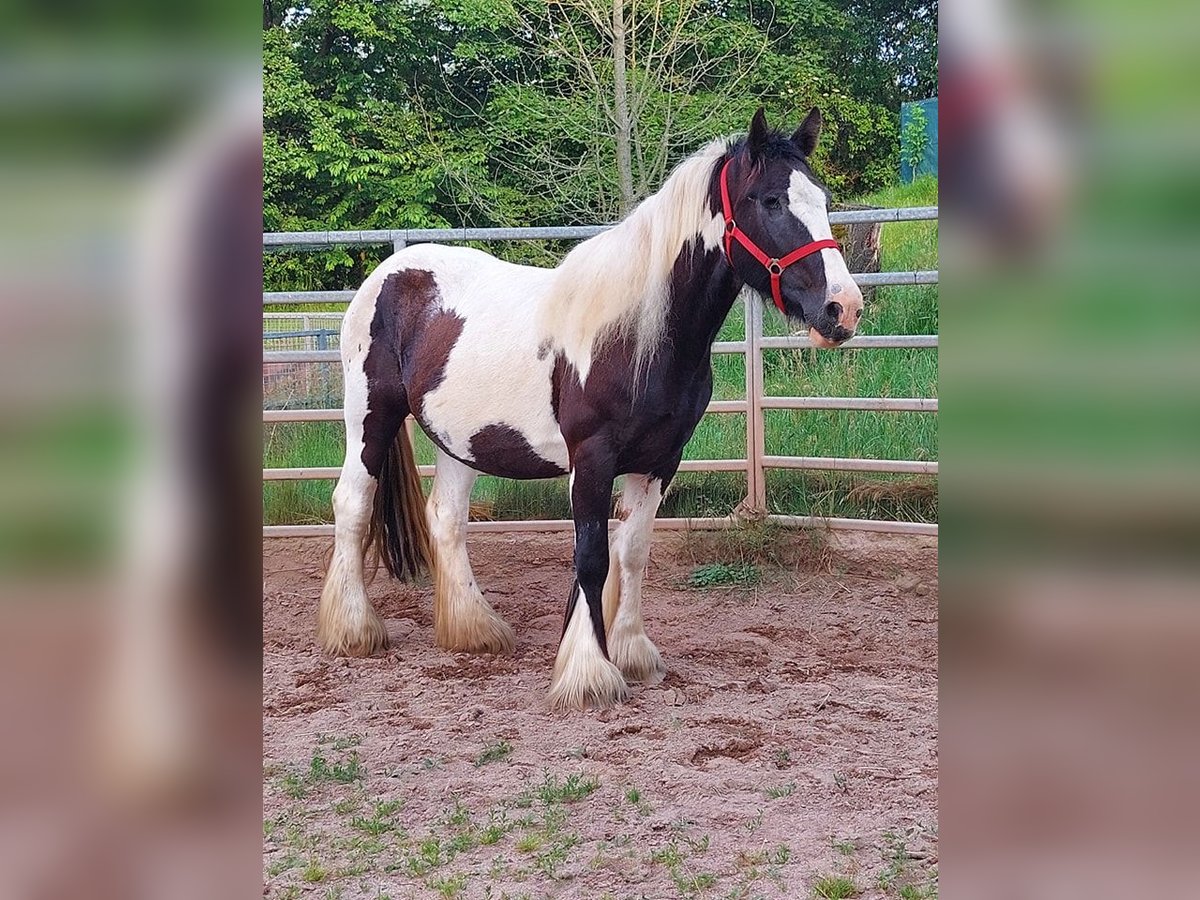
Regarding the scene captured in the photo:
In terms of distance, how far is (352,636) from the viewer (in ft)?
12.9

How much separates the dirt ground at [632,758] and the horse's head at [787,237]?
127 cm

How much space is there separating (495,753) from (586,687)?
41cm

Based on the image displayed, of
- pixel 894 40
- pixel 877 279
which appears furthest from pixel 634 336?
pixel 894 40

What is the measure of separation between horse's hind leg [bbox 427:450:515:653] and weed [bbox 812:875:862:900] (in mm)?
2047

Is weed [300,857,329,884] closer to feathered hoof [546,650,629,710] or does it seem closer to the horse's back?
feathered hoof [546,650,629,710]

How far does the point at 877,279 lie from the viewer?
15.8 feet

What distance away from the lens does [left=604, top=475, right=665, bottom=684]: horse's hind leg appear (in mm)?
3480

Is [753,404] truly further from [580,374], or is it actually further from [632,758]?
[632,758]

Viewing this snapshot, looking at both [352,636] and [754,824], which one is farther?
[352,636]

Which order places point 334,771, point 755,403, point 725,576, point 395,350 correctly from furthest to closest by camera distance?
point 755,403 < point 725,576 < point 395,350 < point 334,771

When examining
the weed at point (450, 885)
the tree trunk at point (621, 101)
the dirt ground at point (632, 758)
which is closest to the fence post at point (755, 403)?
the dirt ground at point (632, 758)
